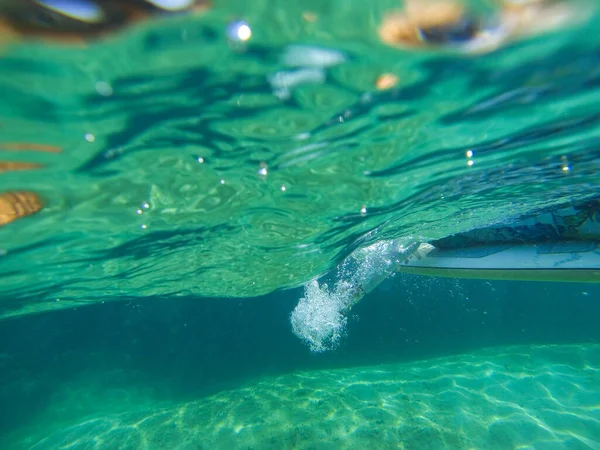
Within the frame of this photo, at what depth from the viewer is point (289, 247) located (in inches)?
575

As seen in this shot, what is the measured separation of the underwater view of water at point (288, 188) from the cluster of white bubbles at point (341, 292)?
42 centimetres

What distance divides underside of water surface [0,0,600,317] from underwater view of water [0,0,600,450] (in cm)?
4

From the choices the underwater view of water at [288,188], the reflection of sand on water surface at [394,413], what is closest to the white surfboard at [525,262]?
the underwater view of water at [288,188]

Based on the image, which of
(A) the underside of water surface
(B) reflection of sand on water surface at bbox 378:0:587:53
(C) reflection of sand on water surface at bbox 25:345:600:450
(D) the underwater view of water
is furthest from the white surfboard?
(B) reflection of sand on water surface at bbox 378:0:587:53

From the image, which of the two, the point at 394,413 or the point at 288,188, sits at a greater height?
the point at 288,188

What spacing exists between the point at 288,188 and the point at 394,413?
10.8m

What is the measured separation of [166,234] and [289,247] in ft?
18.0

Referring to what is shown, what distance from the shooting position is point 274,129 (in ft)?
20.9

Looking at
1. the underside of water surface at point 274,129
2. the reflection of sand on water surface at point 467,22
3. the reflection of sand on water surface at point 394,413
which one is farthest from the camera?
the reflection of sand on water surface at point 394,413

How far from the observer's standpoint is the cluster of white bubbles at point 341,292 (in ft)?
61.9

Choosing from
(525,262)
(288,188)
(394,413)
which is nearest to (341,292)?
(394,413)

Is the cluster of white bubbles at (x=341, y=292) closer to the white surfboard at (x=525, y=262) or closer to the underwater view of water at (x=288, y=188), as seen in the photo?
the underwater view of water at (x=288, y=188)

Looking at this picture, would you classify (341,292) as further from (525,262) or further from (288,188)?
(288,188)

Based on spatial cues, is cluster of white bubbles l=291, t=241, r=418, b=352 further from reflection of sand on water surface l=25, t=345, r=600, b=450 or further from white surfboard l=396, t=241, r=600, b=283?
reflection of sand on water surface l=25, t=345, r=600, b=450
